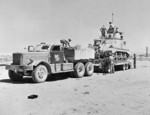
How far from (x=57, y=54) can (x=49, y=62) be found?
0.98 metres

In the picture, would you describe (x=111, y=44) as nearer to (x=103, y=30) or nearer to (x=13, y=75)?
(x=103, y=30)

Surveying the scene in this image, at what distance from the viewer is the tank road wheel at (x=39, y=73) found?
1459 cm

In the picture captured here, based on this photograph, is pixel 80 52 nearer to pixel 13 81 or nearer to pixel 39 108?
pixel 13 81

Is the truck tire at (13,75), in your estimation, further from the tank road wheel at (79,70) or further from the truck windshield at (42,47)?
the tank road wheel at (79,70)

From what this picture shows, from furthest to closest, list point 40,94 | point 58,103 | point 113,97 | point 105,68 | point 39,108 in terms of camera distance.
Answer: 1. point 105,68
2. point 40,94
3. point 113,97
4. point 58,103
5. point 39,108

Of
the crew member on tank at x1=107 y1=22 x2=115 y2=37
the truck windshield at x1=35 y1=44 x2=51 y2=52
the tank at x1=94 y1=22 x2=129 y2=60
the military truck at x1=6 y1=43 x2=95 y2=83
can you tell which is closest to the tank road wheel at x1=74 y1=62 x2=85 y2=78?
the military truck at x1=6 y1=43 x2=95 y2=83

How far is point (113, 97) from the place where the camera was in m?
9.91

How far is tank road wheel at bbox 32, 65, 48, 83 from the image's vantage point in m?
14.6

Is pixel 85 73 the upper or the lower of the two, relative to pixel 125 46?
lower

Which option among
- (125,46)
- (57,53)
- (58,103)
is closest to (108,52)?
(125,46)

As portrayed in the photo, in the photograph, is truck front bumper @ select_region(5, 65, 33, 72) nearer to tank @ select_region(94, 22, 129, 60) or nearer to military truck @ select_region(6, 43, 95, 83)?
military truck @ select_region(6, 43, 95, 83)

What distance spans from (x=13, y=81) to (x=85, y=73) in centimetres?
540

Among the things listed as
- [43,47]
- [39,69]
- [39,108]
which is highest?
[43,47]

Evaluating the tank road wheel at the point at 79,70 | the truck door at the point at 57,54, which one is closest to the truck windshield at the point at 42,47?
the truck door at the point at 57,54
